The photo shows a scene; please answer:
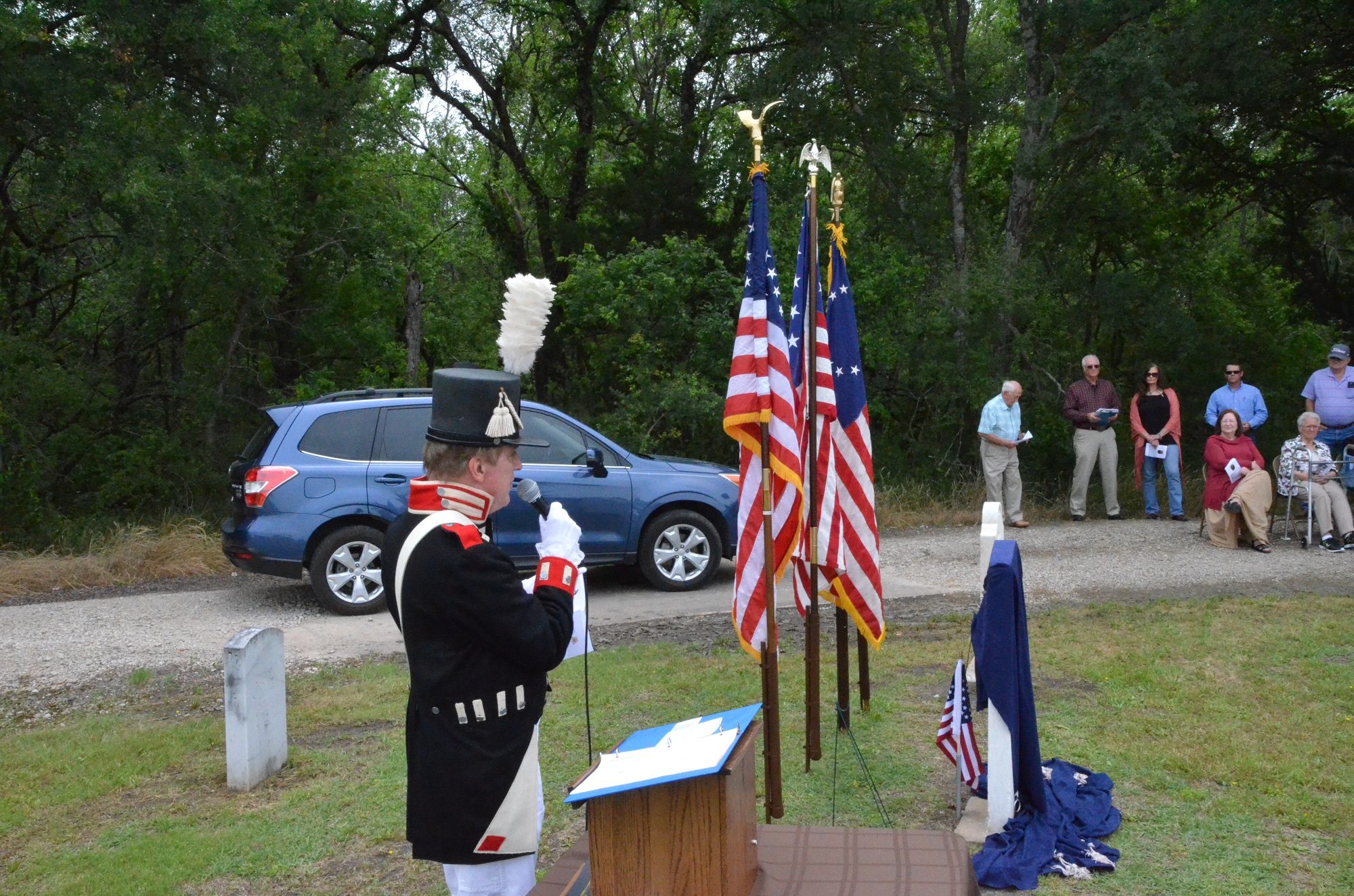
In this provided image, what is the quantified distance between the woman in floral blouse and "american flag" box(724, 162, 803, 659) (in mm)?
9372

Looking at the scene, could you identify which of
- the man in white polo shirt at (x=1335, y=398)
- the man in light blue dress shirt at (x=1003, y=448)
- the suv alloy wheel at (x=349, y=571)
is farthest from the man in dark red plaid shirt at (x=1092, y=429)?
the suv alloy wheel at (x=349, y=571)

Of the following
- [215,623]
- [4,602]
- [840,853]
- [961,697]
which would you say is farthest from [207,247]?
[840,853]

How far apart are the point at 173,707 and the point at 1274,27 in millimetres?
15663

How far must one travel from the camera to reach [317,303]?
17578 millimetres

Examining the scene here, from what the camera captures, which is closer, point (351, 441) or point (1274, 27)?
point (351, 441)

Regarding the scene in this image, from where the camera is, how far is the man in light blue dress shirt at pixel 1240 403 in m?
Answer: 13.8

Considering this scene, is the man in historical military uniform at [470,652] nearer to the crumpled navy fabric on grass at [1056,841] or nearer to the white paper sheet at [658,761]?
the white paper sheet at [658,761]

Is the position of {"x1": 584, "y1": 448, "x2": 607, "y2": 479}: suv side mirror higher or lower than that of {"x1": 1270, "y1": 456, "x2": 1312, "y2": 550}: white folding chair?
higher

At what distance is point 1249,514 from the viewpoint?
40.6 ft

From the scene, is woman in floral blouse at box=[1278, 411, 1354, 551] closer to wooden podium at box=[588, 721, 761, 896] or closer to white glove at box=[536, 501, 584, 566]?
white glove at box=[536, 501, 584, 566]

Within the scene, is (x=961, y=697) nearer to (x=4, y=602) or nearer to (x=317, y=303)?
(x=4, y=602)

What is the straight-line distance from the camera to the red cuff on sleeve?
3.28 metres

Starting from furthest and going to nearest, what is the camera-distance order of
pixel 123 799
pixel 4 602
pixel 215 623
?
pixel 4 602 → pixel 215 623 → pixel 123 799

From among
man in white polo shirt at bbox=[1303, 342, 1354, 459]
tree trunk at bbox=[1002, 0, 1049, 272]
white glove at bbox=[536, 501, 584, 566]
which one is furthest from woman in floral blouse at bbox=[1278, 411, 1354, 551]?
white glove at bbox=[536, 501, 584, 566]
